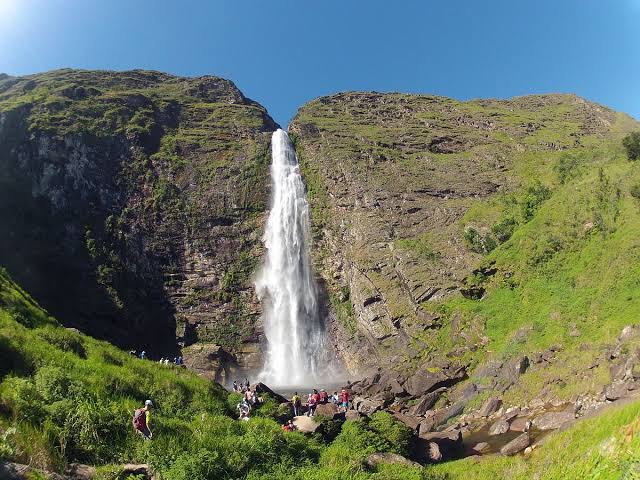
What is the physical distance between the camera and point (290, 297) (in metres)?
46.0

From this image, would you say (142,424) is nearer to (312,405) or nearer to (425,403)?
(312,405)

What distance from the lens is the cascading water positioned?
4291cm

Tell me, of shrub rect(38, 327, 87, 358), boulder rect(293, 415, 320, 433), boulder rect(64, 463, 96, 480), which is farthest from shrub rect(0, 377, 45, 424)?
boulder rect(293, 415, 320, 433)

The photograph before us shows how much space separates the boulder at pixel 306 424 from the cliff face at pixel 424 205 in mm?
15113

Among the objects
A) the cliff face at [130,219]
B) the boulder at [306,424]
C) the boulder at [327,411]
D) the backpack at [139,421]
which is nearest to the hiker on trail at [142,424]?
the backpack at [139,421]

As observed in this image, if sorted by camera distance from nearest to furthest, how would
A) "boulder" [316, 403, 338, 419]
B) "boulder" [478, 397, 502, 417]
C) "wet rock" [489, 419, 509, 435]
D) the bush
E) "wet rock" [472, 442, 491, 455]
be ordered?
"wet rock" [472, 442, 491, 455] < "boulder" [316, 403, 338, 419] < "wet rock" [489, 419, 509, 435] < "boulder" [478, 397, 502, 417] < the bush

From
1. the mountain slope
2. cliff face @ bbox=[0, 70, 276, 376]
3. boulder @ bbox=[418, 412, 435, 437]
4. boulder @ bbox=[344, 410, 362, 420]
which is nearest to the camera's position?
boulder @ bbox=[344, 410, 362, 420]

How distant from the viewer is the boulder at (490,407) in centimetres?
2211

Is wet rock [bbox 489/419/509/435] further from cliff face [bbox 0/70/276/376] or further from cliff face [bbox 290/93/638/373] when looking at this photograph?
cliff face [bbox 0/70/276/376]

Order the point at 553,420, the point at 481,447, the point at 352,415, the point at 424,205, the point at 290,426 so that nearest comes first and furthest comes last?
the point at 290,426
the point at 481,447
the point at 553,420
the point at 352,415
the point at 424,205

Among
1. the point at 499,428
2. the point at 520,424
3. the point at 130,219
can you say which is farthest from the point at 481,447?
the point at 130,219

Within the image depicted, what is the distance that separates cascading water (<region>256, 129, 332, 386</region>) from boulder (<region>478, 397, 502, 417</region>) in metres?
20.0

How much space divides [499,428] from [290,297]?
29.0 meters

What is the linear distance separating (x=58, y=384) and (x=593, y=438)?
12.2 meters
